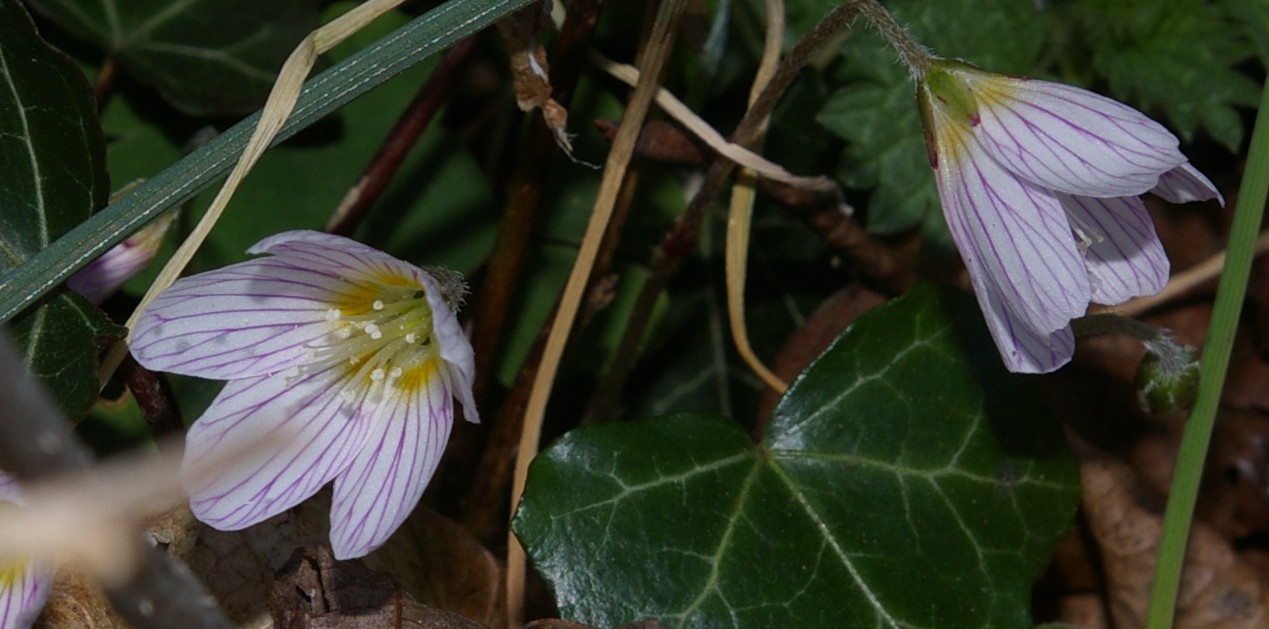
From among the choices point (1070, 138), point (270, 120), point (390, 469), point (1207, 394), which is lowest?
point (1207, 394)

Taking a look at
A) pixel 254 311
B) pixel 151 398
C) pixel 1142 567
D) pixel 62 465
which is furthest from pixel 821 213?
pixel 62 465

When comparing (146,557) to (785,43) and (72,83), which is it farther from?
(785,43)

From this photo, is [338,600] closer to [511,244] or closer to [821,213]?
[511,244]

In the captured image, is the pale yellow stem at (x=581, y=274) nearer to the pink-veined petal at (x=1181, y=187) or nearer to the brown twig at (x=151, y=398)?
the brown twig at (x=151, y=398)

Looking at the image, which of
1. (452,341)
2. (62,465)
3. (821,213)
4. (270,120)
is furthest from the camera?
(821,213)

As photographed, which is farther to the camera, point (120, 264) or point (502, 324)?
point (502, 324)

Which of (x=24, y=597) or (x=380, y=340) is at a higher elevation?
(x=380, y=340)
